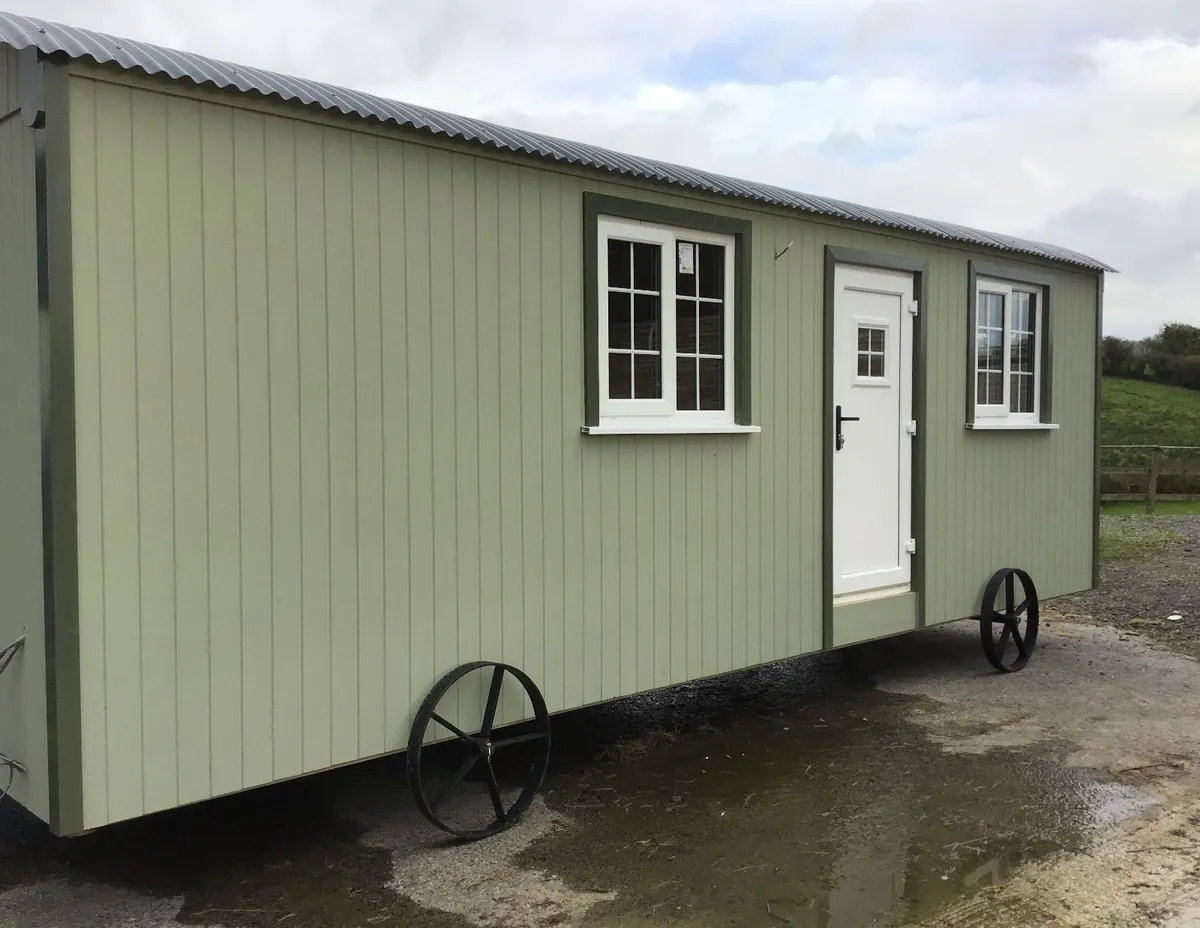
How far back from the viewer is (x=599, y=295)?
14.7 feet

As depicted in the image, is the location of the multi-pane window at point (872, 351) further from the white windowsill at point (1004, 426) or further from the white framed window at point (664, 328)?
the white framed window at point (664, 328)

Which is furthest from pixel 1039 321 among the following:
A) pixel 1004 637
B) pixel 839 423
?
pixel 839 423

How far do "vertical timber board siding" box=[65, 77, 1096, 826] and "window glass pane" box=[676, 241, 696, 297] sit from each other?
0.95ft

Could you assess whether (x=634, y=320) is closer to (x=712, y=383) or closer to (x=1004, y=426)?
(x=712, y=383)

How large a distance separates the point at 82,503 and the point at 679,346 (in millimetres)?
2698

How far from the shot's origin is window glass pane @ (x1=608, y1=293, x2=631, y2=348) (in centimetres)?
459

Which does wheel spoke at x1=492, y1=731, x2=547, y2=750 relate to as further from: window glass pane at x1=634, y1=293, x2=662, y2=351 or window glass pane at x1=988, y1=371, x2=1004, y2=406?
window glass pane at x1=988, y1=371, x2=1004, y2=406

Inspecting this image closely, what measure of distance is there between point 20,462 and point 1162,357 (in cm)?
2678

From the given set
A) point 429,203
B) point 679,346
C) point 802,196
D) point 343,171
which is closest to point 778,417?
point 679,346

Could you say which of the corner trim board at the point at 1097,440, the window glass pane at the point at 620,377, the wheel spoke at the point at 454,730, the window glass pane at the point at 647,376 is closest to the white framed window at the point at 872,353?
the window glass pane at the point at 647,376

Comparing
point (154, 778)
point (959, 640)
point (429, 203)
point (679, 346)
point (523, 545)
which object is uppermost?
point (429, 203)

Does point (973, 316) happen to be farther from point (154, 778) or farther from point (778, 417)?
point (154, 778)

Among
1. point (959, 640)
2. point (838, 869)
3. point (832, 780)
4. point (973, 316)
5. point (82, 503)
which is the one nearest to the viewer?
point (82, 503)

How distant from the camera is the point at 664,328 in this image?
186 inches
